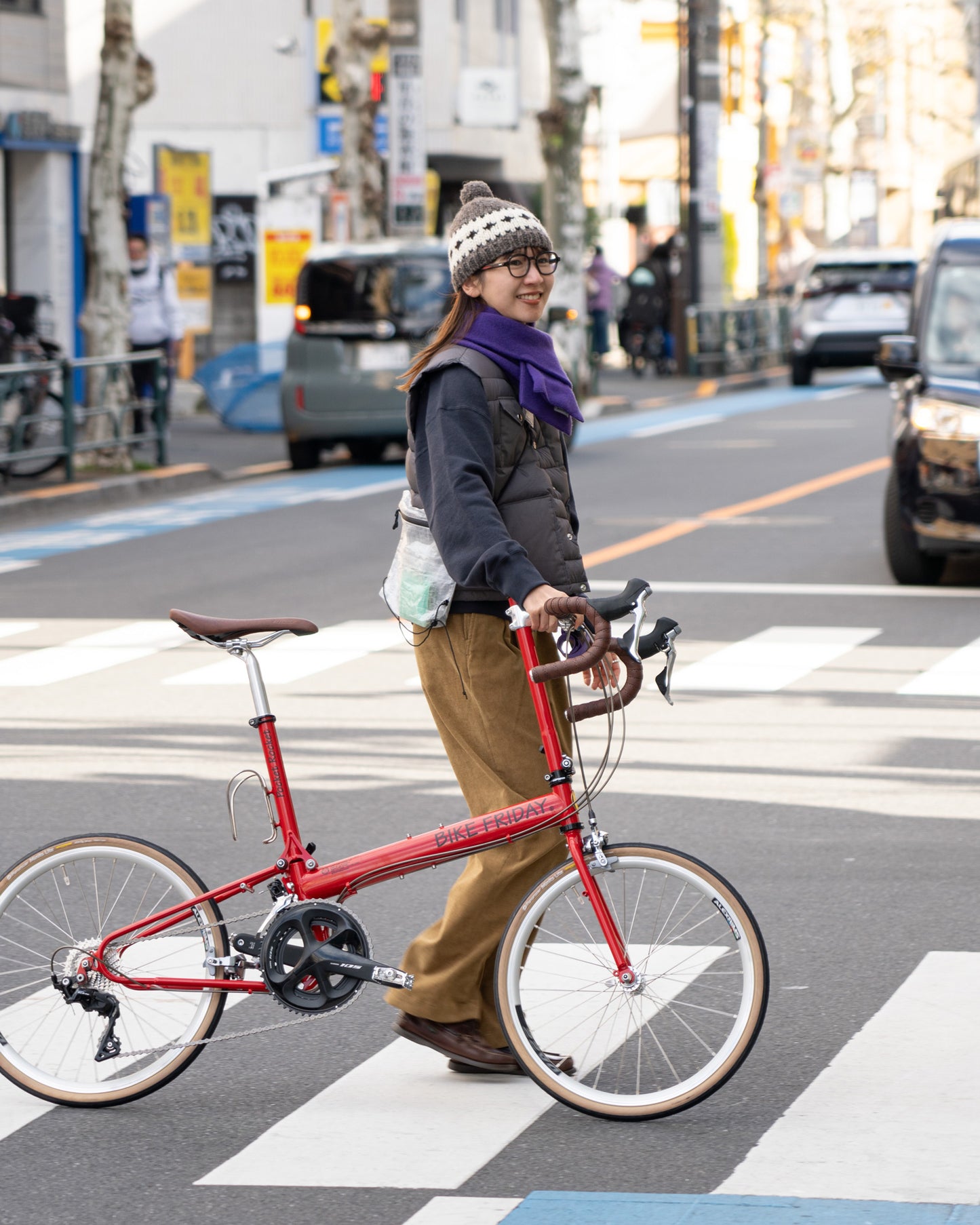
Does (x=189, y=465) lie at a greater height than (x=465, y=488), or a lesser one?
lesser

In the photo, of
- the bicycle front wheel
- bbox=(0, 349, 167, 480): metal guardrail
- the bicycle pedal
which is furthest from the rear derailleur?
bbox=(0, 349, 167, 480): metal guardrail

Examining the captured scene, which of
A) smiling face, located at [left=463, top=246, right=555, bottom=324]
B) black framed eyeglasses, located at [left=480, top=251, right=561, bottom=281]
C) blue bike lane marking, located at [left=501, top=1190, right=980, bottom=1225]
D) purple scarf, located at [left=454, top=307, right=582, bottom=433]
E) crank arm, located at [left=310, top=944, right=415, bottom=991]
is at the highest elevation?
black framed eyeglasses, located at [left=480, top=251, right=561, bottom=281]

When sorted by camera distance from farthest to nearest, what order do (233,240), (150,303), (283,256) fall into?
(233,240) < (283,256) < (150,303)

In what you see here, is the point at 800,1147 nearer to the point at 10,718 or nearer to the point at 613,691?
the point at 613,691

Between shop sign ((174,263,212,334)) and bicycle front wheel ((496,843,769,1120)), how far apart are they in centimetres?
2758

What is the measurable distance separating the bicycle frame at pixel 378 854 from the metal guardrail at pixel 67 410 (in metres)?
12.8

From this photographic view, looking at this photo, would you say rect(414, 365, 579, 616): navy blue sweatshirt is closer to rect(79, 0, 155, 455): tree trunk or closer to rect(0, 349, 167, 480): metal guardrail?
rect(0, 349, 167, 480): metal guardrail

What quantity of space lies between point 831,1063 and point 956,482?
761 cm

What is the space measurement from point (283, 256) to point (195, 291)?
116 inches

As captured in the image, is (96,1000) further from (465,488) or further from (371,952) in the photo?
(465,488)

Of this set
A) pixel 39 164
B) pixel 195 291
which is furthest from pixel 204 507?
pixel 195 291

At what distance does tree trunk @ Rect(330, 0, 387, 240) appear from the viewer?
2598 centimetres

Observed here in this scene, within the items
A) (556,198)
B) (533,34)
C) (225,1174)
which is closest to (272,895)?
(225,1174)

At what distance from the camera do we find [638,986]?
482 centimetres
